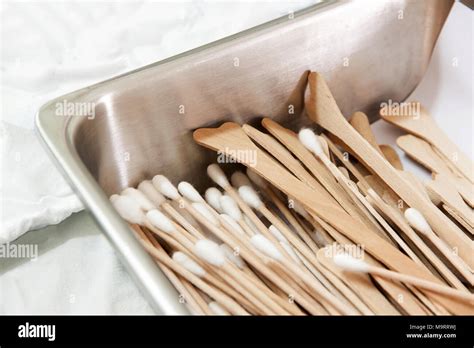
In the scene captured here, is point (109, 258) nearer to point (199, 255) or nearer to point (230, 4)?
point (199, 255)

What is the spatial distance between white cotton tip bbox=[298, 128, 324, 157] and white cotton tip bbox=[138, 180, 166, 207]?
0.74ft

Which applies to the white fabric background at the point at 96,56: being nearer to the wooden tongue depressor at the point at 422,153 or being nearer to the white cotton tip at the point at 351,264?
the wooden tongue depressor at the point at 422,153

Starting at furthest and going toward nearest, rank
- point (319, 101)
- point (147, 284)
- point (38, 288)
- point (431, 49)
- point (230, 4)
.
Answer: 1. point (230, 4)
2. point (431, 49)
3. point (319, 101)
4. point (38, 288)
5. point (147, 284)

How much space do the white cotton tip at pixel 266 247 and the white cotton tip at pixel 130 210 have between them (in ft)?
0.49

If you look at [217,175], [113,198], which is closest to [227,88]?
[217,175]

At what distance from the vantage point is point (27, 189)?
1.00 metres

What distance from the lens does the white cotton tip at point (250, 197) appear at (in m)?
0.91

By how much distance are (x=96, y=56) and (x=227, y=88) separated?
1.16 ft

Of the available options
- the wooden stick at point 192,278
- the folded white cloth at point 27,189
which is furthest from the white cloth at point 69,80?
the wooden stick at point 192,278

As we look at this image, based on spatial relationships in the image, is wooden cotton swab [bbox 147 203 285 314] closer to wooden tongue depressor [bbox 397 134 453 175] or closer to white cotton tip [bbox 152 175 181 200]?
white cotton tip [bbox 152 175 181 200]

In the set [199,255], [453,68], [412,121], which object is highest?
[453,68]

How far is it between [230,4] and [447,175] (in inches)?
21.4
